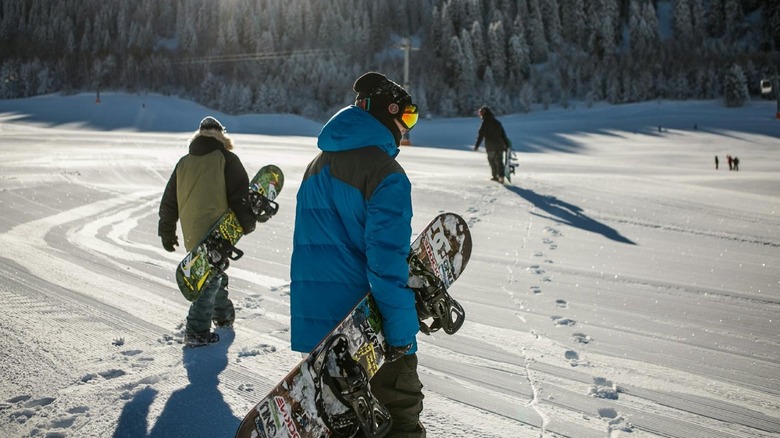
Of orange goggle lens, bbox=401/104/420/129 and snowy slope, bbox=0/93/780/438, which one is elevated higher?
orange goggle lens, bbox=401/104/420/129

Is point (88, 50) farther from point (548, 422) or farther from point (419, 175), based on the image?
point (548, 422)

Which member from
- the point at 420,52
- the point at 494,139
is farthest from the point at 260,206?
the point at 420,52

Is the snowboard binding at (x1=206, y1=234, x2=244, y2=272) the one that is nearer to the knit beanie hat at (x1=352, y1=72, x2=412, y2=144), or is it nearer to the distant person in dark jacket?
the knit beanie hat at (x1=352, y1=72, x2=412, y2=144)

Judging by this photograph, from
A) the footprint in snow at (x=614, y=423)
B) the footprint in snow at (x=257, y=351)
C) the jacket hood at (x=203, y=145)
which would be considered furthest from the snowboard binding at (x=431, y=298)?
the jacket hood at (x=203, y=145)

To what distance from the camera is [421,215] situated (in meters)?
8.83

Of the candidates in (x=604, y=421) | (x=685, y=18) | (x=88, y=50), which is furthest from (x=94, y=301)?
(x=88, y=50)

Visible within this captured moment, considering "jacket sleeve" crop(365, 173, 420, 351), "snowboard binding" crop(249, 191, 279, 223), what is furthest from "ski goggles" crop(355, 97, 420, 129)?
"snowboard binding" crop(249, 191, 279, 223)

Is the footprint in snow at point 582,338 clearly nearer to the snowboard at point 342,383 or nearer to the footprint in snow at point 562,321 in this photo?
the footprint in snow at point 562,321

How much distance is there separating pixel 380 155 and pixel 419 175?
12.0 metres

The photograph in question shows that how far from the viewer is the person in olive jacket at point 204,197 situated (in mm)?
3838

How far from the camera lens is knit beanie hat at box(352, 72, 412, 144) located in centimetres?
217

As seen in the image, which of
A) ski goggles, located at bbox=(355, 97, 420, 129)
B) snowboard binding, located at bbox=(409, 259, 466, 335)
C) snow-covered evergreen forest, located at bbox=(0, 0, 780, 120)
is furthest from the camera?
snow-covered evergreen forest, located at bbox=(0, 0, 780, 120)

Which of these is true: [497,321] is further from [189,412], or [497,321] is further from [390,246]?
[390,246]

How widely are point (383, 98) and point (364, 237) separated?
581mm
